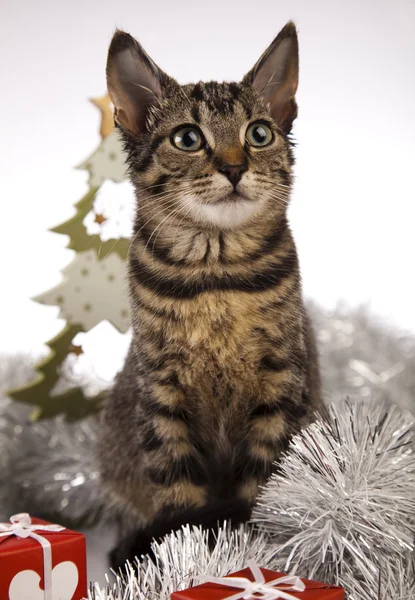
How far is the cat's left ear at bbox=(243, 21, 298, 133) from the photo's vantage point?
865 millimetres

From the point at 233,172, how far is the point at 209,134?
0.07 m

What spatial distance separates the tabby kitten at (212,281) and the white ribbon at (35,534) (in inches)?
5.1

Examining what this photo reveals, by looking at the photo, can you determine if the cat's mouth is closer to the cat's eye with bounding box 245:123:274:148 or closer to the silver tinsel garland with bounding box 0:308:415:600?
the cat's eye with bounding box 245:123:274:148

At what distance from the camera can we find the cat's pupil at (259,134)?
33.8 inches

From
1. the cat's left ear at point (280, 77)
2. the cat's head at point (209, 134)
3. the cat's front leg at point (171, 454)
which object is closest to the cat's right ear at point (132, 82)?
the cat's head at point (209, 134)

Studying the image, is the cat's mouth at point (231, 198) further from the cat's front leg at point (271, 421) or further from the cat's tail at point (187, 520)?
the cat's tail at point (187, 520)

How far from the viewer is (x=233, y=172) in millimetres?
795

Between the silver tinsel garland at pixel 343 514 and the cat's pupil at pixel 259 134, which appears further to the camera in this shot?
the cat's pupil at pixel 259 134

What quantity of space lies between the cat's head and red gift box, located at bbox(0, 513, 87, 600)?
0.41 metres

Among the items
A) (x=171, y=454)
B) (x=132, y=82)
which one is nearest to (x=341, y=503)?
(x=171, y=454)

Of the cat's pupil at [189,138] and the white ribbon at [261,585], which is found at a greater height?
the cat's pupil at [189,138]

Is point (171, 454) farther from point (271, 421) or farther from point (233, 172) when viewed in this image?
point (233, 172)

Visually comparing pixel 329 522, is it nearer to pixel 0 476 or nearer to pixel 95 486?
pixel 95 486

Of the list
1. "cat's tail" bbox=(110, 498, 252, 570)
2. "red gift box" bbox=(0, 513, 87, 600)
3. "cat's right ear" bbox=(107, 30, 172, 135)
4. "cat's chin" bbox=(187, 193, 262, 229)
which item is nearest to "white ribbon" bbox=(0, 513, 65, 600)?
"red gift box" bbox=(0, 513, 87, 600)
